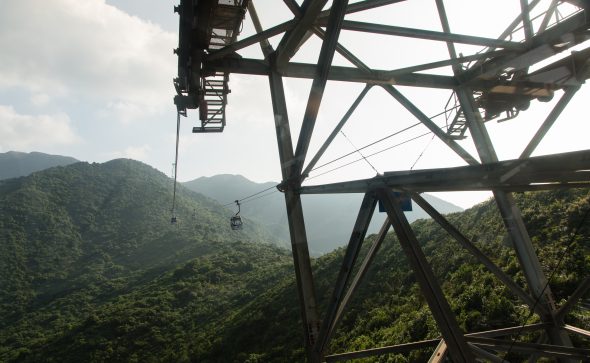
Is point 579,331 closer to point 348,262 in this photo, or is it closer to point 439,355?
point 439,355

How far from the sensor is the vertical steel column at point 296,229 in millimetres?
4379

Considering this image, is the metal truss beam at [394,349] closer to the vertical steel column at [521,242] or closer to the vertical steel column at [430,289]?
the vertical steel column at [521,242]

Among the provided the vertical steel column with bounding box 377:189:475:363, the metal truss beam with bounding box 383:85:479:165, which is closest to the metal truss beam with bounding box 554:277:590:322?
the vertical steel column with bounding box 377:189:475:363

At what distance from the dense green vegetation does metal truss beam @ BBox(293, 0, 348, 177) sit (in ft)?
9.11

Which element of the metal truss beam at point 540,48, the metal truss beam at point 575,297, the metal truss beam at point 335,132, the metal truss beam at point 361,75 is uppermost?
the metal truss beam at point 540,48

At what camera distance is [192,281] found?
48750 millimetres

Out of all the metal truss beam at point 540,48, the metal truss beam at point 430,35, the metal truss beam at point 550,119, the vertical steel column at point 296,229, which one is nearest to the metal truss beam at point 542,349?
the vertical steel column at point 296,229

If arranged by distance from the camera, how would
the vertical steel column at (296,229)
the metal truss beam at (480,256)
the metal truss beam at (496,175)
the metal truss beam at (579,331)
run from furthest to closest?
the vertical steel column at (296,229) < the metal truss beam at (579,331) < the metal truss beam at (480,256) < the metal truss beam at (496,175)

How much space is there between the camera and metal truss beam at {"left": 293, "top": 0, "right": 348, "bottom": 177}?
342 centimetres

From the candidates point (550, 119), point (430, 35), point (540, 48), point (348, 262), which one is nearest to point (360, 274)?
point (348, 262)

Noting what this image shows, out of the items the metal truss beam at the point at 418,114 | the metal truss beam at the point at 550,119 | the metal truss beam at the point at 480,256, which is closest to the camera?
the metal truss beam at the point at 480,256

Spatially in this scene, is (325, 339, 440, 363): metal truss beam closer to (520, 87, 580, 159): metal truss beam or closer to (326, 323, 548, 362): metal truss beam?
(326, 323, 548, 362): metal truss beam

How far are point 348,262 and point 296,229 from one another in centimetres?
127

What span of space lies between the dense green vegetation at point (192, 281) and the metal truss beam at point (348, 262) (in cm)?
168
